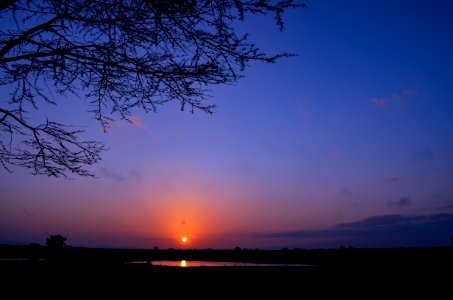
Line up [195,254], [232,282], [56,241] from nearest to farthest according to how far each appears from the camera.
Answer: [232,282] → [56,241] → [195,254]

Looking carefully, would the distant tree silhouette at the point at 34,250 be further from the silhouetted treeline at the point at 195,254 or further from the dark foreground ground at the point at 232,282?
the dark foreground ground at the point at 232,282

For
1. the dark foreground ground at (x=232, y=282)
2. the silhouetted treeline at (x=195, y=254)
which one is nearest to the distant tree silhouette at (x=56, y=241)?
the silhouetted treeline at (x=195, y=254)

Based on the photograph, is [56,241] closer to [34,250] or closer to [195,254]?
[34,250]

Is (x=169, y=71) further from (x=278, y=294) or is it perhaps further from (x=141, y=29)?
(x=278, y=294)

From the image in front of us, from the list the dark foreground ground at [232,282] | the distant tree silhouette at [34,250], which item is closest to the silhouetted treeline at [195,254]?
the distant tree silhouette at [34,250]

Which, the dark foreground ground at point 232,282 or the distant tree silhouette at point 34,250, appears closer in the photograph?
the dark foreground ground at point 232,282

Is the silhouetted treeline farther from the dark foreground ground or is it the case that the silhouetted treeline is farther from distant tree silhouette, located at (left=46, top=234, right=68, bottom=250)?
the dark foreground ground

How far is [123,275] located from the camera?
19.0 ft

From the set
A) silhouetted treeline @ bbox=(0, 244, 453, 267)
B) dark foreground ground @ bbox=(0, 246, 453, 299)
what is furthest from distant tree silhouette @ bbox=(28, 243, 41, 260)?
dark foreground ground @ bbox=(0, 246, 453, 299)

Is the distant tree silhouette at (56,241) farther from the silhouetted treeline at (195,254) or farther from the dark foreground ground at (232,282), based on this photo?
the dark foreground ground at (232,282)

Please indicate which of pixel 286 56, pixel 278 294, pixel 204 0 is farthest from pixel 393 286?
pixel 204 0

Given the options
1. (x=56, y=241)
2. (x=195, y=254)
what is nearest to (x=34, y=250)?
(x=56, y=241)

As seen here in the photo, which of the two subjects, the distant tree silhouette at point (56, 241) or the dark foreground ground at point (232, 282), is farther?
the distant tree silhouette at point (56, 241)

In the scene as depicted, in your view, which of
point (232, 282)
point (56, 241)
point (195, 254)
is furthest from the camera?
point (195, 254)
